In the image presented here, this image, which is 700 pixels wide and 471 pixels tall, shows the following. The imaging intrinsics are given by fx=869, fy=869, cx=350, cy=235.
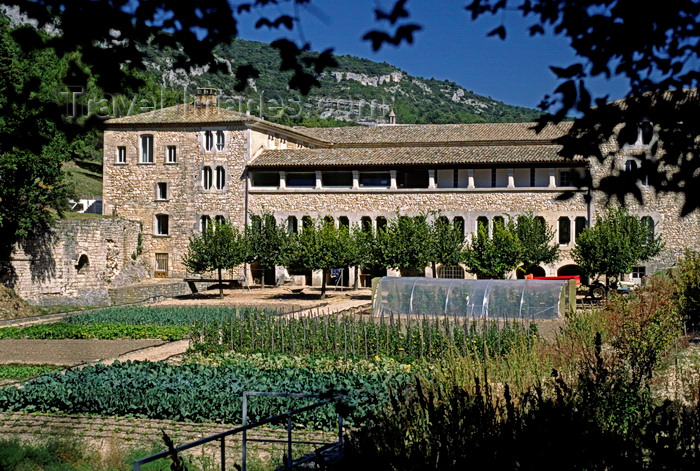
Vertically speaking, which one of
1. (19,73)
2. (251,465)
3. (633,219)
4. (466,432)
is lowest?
(251,465)

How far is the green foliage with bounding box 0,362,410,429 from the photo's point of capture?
12.4m

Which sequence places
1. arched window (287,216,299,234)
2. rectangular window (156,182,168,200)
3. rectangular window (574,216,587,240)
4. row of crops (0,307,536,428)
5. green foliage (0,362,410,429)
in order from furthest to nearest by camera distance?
rectangular window (156,182,168,200) < arched window (287,216,299,234) < rectangular window (574,216,587,240) < row of crops (0,307,536,428) < green foliage (0,362,410,429)

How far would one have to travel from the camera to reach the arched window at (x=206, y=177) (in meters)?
41.4

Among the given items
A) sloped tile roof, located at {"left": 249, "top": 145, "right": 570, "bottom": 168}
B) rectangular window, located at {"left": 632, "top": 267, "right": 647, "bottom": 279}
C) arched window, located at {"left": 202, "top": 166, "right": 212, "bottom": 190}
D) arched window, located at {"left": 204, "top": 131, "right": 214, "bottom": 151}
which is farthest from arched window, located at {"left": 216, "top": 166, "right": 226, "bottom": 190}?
rectangular window, located at {"left": 632, "top": 267, "right": 647, "bottom": 279}

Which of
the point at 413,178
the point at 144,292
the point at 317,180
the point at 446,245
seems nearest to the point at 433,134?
the point at 413,178

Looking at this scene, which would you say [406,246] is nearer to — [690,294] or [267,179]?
[267,179]

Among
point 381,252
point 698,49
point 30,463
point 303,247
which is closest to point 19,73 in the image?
point 303,247

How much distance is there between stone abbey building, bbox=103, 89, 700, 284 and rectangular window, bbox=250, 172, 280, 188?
0.06m

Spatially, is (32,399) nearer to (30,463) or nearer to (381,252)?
(30,463)

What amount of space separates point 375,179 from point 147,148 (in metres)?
11.4

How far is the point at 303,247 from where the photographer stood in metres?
34.2

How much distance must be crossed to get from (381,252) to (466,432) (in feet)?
95.8

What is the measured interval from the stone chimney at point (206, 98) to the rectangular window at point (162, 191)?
4.23 m

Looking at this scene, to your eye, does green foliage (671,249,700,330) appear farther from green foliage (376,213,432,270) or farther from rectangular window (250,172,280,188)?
rectangular window (250,172,280,188)
